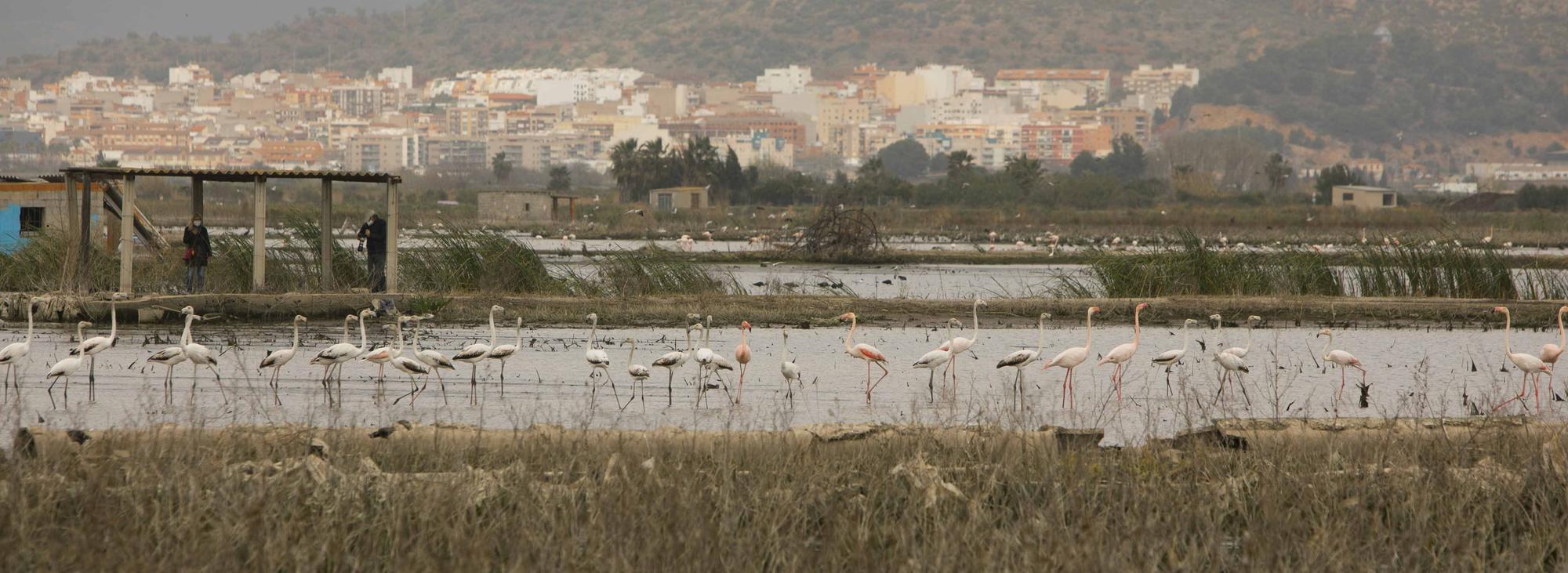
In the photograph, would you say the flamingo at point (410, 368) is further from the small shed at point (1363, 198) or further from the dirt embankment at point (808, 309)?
the small shed at point (1363, 198)

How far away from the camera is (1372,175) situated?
181 m

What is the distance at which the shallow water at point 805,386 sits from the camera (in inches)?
469

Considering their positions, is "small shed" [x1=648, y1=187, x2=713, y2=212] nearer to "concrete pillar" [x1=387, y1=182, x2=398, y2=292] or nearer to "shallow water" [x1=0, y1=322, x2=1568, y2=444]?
"concrete pillar" [x1=387, y1=182, x2=398, y2=292]

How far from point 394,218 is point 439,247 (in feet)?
5.96

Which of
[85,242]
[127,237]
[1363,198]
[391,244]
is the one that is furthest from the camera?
[1363,198]

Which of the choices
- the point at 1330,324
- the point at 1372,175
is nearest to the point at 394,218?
the point at 1330,324

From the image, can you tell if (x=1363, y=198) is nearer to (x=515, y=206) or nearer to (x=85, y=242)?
(x=515, y=206)

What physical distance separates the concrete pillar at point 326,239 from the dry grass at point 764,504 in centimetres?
1182

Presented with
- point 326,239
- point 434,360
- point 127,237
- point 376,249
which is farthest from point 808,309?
point 434,360

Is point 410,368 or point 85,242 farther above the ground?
point 85,242

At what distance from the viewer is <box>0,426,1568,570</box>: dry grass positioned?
6977mm

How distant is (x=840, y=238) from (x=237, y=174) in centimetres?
1895

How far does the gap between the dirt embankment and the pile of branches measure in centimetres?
1455

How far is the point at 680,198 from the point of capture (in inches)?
3009
